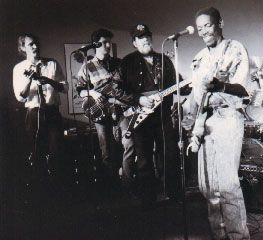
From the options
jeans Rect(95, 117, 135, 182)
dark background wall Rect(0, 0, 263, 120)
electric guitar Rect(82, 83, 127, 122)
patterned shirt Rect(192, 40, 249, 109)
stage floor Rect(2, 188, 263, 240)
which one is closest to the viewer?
patterned shirt Rect(192, 40, 249, 109)

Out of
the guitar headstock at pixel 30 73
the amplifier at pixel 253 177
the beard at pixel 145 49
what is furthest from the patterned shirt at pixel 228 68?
the guitar headstock at pixel 30 73

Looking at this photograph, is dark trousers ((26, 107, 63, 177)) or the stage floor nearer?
the stage floor

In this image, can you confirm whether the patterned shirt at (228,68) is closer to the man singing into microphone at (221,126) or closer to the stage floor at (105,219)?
the man singing into microphone at (221,126)

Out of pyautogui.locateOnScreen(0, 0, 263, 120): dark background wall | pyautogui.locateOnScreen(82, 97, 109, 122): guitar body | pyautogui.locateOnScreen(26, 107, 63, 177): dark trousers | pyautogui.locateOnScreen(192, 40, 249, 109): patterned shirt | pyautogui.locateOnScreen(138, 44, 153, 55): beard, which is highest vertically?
pyautogui.locateOnScreen(0, 0, 263, 120): dark background wall

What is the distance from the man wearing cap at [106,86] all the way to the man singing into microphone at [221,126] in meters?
1.00

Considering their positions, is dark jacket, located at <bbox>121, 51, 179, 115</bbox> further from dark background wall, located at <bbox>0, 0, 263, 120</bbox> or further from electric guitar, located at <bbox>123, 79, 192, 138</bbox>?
dark background wall, located at <bbox>0, 0, 263, 120</bbox>

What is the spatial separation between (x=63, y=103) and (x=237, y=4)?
90.9 inches

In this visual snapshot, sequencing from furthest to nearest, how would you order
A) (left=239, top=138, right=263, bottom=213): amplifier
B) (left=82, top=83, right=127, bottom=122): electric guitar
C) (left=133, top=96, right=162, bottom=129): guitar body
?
(left=82, top=83, right=127, bottom=122): electric guitar → (left=133, top=96, right=162, bottom=129): guitar body → (left=239, top=138, right=263, bottom=213): amplifier

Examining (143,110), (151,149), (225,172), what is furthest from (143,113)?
(225,172)

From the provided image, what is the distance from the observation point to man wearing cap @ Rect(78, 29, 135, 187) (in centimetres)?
283

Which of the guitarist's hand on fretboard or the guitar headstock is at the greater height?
the guitar headstock

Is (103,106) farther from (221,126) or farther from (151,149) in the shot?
(221,126)

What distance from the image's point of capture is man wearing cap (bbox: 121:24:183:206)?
8.81ft

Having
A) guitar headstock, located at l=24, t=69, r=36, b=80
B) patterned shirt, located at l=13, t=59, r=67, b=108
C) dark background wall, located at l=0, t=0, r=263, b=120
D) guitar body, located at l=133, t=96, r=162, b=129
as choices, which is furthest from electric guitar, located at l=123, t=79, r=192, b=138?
dark background wall, located at l=0, t=0, r=263, b=120
